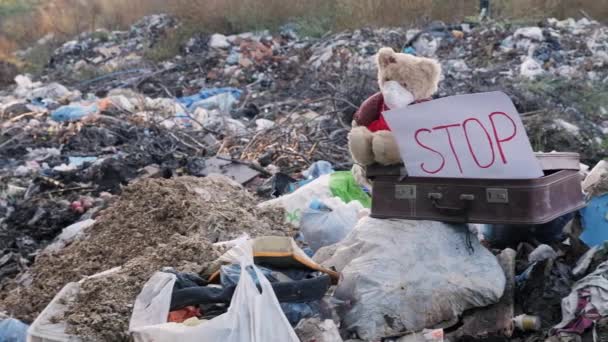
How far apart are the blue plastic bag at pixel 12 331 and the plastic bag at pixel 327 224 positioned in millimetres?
1297

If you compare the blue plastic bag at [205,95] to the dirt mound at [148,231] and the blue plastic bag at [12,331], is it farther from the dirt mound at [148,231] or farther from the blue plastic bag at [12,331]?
the blue plastic bag at [12,331]

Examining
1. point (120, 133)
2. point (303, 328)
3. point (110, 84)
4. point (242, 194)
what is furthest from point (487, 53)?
point (303, 328)

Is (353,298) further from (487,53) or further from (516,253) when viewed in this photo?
(487,53)

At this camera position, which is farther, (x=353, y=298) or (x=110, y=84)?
(x=110, y=84)

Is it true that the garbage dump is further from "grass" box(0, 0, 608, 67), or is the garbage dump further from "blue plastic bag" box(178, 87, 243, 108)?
"grass" box(0, 0, 608, 67)

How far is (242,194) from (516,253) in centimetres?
171

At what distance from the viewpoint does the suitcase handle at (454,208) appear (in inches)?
102

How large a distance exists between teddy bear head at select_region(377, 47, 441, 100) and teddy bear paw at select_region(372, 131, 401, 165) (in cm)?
38

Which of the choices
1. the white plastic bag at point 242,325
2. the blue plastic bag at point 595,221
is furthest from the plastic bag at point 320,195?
the white plastic bag at point 242,325

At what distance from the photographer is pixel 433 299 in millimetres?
2479

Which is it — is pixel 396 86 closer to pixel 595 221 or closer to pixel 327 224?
pixel 327 224

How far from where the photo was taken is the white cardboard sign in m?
2.46

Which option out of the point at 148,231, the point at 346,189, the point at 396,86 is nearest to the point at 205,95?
the point at 346,189

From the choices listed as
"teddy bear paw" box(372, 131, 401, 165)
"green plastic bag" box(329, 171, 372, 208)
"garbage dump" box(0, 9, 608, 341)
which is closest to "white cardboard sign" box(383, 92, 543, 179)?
"garbage dump" box(0, 9, 608, 341)
